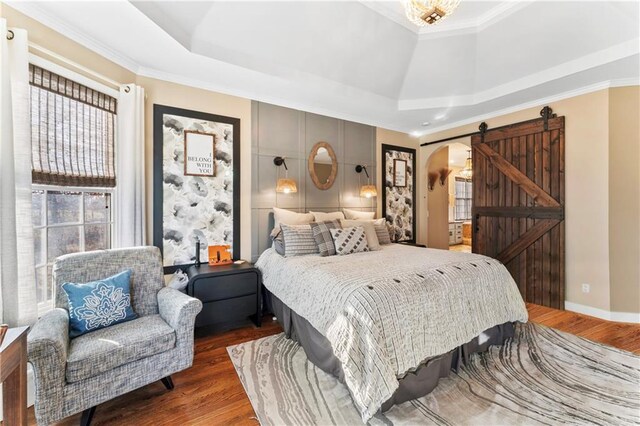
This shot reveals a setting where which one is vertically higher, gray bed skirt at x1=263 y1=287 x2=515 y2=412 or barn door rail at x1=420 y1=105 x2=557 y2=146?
barn door rail at x1=420 y1=105 x2=557 y2=146

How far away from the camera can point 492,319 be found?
228 cm

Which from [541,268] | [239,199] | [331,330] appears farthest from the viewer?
[541,268]

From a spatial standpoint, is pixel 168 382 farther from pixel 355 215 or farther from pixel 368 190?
pixel 368 190

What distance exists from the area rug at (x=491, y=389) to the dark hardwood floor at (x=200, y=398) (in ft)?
0.31

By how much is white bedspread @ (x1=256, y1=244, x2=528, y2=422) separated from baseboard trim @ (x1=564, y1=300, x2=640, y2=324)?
151cm

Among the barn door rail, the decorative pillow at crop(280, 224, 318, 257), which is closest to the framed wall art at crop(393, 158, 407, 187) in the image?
the barn door rail

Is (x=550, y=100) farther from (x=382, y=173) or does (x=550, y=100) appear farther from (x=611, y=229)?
(x=382, y=173)

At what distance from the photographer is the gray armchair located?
1413 mm

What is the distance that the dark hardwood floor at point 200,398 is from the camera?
5.53 feet

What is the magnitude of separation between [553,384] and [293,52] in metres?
3.62

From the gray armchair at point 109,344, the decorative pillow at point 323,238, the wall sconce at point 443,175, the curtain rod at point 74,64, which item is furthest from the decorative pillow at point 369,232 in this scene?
the wall sconce at point 443,175

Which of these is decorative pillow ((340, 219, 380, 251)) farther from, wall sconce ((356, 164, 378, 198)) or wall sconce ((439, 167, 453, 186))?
wall sconce ((439, 167, 453, 186))

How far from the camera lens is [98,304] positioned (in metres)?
1.86

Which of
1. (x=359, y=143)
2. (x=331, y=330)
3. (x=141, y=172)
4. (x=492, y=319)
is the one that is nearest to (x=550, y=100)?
(x=359, y=143)
